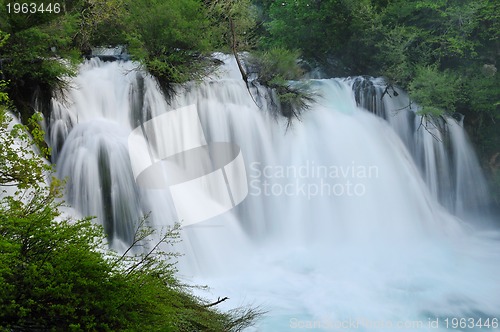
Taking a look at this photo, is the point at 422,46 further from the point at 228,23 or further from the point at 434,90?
the point at 228,23

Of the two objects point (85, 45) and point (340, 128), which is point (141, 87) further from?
point (340, 128)

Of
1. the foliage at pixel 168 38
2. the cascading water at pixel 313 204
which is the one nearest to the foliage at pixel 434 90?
the cascading water at pixel 313 204

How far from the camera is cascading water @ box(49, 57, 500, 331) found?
8164 millimetres

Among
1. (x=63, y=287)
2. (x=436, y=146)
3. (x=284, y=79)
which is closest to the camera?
(x=63, y=287)

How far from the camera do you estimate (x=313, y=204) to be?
11117 millimetres

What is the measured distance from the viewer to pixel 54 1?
10.1m

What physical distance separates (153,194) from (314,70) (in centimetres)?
765

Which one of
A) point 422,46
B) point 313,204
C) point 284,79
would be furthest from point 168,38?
point 422,46

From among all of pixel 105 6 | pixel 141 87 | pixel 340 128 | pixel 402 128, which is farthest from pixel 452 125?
pixel 105 6

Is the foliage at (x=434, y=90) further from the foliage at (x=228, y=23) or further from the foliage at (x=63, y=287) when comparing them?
the foliage at (x=63, y=287)

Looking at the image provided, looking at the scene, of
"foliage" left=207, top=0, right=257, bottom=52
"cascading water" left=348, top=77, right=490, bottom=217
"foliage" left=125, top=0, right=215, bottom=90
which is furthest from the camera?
"cascading water" left=348, top=77, right=490, bottom=217

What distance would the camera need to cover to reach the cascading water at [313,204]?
8.16 metres

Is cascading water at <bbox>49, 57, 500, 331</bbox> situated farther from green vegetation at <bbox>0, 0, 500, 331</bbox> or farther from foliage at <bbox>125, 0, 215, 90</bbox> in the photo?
green vegetation at <bbox>0, 0, 500, 331</bbox>

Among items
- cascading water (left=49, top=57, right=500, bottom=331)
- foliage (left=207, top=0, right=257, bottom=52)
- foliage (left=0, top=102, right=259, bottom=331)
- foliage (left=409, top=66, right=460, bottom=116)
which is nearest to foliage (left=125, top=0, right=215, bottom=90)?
cascading water (left=49, top=57, right=500, bottom=331)
